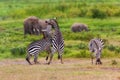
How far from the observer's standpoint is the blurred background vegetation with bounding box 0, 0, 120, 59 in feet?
85.0

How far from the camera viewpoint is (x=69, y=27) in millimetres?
40594

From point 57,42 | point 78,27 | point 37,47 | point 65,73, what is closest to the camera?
point 65,73

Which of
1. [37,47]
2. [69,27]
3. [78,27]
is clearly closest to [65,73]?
[37,47]

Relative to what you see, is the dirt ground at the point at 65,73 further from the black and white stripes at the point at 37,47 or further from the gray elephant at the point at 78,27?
the gray elephant at the point at 78,27

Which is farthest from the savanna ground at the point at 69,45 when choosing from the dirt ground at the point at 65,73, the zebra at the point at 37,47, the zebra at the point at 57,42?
the zebra at the point at 57,42

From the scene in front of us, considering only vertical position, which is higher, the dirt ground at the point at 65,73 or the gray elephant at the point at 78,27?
the dirt ground at the point at 65,73

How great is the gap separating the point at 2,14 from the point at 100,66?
102 ft

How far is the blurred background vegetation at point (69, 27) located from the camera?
25.9 metres

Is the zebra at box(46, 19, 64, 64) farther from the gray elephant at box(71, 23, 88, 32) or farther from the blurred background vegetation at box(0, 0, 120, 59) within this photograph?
the gray elephant at box(71, 23, 88, 32)

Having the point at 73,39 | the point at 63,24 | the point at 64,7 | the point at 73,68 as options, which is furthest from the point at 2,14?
the point at 73,68

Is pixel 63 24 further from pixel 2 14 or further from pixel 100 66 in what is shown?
pixel 100 66

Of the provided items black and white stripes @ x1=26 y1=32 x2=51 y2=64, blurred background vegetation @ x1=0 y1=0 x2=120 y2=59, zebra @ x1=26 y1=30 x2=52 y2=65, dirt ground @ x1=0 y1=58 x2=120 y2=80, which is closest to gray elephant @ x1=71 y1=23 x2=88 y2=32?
blurred background vegetation @ x1=0 y1=0 x2=120 y2=59

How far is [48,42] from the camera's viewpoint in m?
22.2

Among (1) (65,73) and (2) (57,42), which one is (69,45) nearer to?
(2) (57,42)
